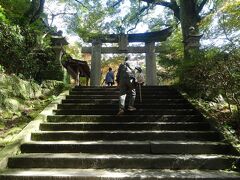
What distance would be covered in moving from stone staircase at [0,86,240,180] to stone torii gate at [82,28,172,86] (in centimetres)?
1016

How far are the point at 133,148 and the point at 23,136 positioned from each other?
2.20 meters

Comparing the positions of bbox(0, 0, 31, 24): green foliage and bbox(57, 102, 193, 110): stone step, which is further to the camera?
bbox(0, 0, 31, 24): green foliage

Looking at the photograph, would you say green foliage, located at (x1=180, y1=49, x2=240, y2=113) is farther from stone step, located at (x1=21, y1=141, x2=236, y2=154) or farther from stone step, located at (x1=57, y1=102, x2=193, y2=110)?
stone step, located at (x1=21, y1=141, x2=236, y2=154)

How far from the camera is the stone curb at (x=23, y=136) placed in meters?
5.07

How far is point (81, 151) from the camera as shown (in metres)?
5.70

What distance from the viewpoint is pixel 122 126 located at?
6.85m

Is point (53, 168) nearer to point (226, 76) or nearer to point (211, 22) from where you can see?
point (226, 76)

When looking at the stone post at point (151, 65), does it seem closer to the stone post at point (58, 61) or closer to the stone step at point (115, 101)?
the stone post at point (58, 61)

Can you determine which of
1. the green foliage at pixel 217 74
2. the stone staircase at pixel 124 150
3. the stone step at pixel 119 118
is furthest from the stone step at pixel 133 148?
the stone step at pixel 119 118

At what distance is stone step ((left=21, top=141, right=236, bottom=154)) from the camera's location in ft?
18.6

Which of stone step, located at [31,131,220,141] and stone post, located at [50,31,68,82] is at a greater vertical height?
stone post, located at [50,31,68,82]

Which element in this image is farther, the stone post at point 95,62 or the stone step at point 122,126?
the stone post at point 95,62

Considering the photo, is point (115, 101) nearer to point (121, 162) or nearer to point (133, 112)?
point (133, 112)

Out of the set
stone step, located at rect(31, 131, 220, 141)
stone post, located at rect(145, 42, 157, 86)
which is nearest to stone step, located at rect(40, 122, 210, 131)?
stone step, located at rect(31, 131, 220, 141)
